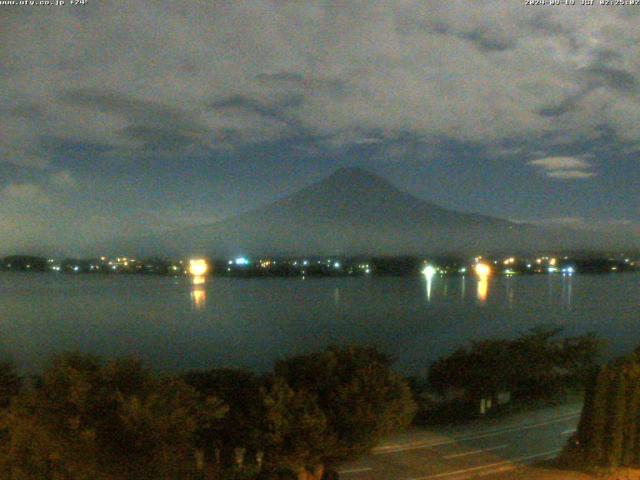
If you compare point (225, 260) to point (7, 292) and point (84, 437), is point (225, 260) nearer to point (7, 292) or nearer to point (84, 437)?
point (7, 292)

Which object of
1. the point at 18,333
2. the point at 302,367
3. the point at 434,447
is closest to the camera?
the point at 302,367

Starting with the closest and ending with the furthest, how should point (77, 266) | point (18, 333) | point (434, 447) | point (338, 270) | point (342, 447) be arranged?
point (342, 447), point (434, 447), point (18, 333), point (338, 270), point (77, 266)

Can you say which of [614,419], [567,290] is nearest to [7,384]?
[614,419]

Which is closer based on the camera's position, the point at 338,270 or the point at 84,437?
the point at 84,437

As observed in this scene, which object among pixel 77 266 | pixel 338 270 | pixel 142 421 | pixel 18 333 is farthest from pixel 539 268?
pixel 142 421

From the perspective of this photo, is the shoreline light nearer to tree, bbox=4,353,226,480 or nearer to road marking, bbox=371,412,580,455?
road marking, bbox=371,412,580,455

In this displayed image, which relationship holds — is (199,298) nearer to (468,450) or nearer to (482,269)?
(482,269)

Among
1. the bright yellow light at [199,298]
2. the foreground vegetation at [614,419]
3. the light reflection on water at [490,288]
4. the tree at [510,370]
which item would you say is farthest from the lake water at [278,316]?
the foreground vegetation at [614,419]
